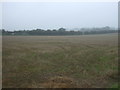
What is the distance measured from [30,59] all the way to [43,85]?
4.10 m

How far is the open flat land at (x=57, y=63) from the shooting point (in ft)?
28.2

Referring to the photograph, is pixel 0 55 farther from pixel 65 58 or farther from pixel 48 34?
pixel 48 34

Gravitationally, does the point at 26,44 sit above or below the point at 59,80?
above

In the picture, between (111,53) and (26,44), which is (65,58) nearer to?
(111,53)

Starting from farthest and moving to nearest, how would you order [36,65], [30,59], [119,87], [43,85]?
1. [30,59]
2. [36,65]
3. [43,85]
4. [119,87]

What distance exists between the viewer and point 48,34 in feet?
57.0

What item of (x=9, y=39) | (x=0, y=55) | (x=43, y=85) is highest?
(x=9, y=39)

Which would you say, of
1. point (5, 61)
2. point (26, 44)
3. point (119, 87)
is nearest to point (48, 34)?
→ point (26, 44)

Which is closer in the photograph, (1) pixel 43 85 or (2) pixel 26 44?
(1) pixel 43 85


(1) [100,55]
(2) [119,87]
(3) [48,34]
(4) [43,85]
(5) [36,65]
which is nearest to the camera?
(2) [119,87]

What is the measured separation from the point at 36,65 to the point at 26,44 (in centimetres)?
517

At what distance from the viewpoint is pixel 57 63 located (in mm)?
11523

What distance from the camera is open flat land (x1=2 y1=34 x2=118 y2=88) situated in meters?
8.59

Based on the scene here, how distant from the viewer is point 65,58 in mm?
12438
